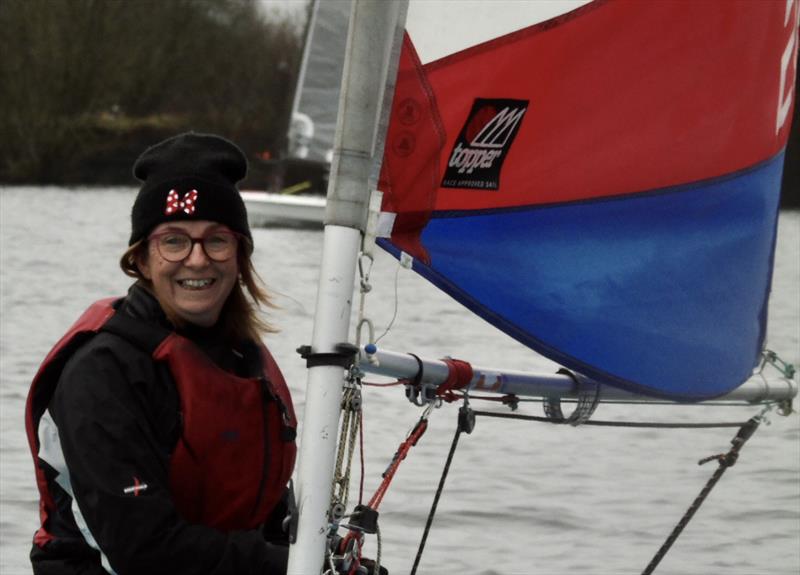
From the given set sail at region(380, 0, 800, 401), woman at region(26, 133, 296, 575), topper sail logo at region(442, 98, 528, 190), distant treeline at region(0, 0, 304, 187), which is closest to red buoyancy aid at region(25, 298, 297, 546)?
woman at region(26, 133, 296, 575)

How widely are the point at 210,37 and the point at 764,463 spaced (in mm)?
29891

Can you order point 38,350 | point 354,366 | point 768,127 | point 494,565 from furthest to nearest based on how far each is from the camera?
1. point 38,350
2. point 494,565
3. point 768,127
4. point 354,366

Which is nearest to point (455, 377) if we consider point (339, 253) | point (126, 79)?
point (339, 253)

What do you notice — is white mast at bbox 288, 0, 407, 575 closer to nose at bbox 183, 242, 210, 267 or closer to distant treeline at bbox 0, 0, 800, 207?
nose at bbox 183, 242, 210, 267

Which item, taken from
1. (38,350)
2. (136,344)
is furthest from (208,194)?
(38,350)

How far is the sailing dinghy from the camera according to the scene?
2.54 meters

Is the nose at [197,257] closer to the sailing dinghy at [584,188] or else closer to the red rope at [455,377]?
the sailing dinghy at [584,188]

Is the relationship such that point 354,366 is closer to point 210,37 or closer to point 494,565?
point 494,565

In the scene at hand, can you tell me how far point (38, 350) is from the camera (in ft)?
34.6

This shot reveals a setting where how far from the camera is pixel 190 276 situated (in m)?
2.24

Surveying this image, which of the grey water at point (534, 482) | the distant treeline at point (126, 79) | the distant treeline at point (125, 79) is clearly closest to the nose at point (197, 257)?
the grey water at point (534, 482)

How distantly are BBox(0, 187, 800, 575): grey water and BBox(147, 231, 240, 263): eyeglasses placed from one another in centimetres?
67

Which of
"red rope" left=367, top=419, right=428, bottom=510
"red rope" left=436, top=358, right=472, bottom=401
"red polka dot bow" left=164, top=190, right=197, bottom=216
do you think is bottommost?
"red rope" left=367, top=419, right=428, bottom=510

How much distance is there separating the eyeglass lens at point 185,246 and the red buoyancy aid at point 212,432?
4.1 inches
